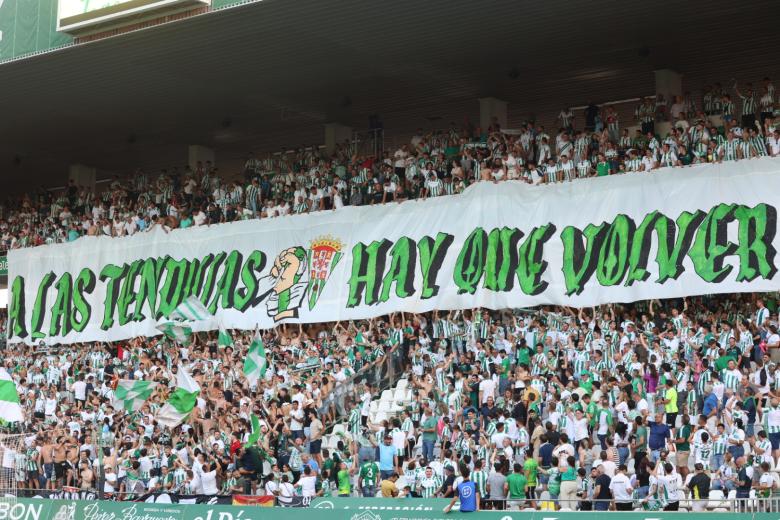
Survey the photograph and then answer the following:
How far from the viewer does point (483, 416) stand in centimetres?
2347

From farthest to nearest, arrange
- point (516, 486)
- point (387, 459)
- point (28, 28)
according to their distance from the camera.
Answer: point (28, 28) → point (387, 459) → point (516, 486)

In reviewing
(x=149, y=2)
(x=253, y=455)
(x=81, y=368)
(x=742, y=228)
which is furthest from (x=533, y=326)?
(x=81, y=368)

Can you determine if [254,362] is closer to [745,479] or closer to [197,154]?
[745,479]

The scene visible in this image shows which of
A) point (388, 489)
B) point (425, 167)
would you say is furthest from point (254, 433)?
point (425, 167)

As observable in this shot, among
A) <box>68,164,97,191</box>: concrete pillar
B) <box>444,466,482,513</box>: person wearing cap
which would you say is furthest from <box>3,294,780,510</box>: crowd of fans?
<box>68,164,97,191</box>: concrete pillar

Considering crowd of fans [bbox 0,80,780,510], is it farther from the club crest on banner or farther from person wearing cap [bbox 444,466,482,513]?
the club crest on banner

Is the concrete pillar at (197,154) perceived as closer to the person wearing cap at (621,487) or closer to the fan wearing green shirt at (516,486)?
the fan wearing green shirt at (516,486)

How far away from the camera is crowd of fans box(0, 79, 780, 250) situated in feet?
91.4

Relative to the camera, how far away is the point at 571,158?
96.9 feet

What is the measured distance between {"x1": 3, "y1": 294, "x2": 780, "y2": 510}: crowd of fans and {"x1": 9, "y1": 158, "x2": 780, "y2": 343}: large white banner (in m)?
0.64

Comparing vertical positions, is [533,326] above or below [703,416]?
A: above

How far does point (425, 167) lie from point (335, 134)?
6.95 meters

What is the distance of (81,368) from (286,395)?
9891 mm

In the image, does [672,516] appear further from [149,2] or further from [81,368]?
[81,368]
